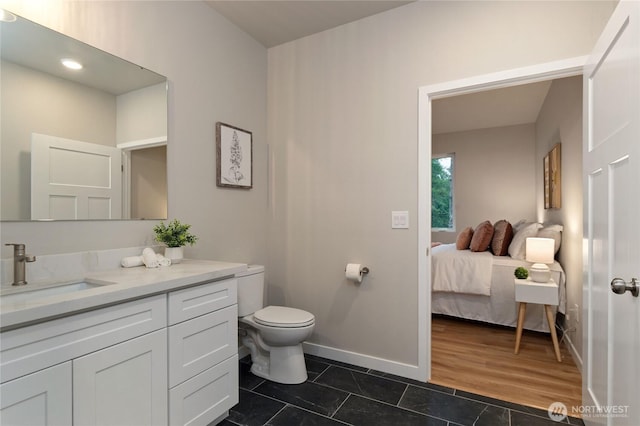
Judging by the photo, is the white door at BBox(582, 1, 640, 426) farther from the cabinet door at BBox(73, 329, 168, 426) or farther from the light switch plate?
the cabinet door at BBox(73, 329, 168, 426)

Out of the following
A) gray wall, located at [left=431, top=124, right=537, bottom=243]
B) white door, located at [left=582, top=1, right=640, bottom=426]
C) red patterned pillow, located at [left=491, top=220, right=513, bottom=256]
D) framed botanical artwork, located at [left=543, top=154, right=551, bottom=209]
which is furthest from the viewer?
gray wall, located at [left=431, top=124, right=537, bottom=243]

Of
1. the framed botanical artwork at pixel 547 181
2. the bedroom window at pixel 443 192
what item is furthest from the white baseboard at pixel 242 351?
the bedroom window at pixel 443 192

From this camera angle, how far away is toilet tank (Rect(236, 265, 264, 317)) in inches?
90.9

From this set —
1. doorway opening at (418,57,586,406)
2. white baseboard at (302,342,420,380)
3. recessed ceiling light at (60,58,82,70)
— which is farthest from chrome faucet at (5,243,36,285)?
doorway opening at (418,57,586,406)

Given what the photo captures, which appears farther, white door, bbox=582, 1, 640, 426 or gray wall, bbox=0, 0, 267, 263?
gray wall, bbox=0, 0, 267, 263

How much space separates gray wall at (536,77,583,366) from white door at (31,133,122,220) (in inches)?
129

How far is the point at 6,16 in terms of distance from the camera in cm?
139

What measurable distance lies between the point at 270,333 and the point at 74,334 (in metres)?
1.22

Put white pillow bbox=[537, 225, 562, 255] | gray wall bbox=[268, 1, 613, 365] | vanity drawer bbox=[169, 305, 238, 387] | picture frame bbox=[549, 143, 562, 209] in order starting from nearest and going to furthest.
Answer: vanity drawer bbox=[169, 305, 238, 387], gray wall bbox=[268, 1, 613, 365], white pillow bbox=[537, 225, 562, 255], picture frame bbox=[549, 143, 562, 209]

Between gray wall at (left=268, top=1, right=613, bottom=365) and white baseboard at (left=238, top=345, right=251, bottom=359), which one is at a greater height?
gray wall at (left=268, top=1, right=613, bottom=365)

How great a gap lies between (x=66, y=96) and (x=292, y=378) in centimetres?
212

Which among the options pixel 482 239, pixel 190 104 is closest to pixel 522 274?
pixel 482 239

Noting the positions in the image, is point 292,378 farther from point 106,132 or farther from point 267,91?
point 267,91

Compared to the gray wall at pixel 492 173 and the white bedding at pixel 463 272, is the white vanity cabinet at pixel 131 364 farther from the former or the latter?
the gray wall at pixel 492 173
